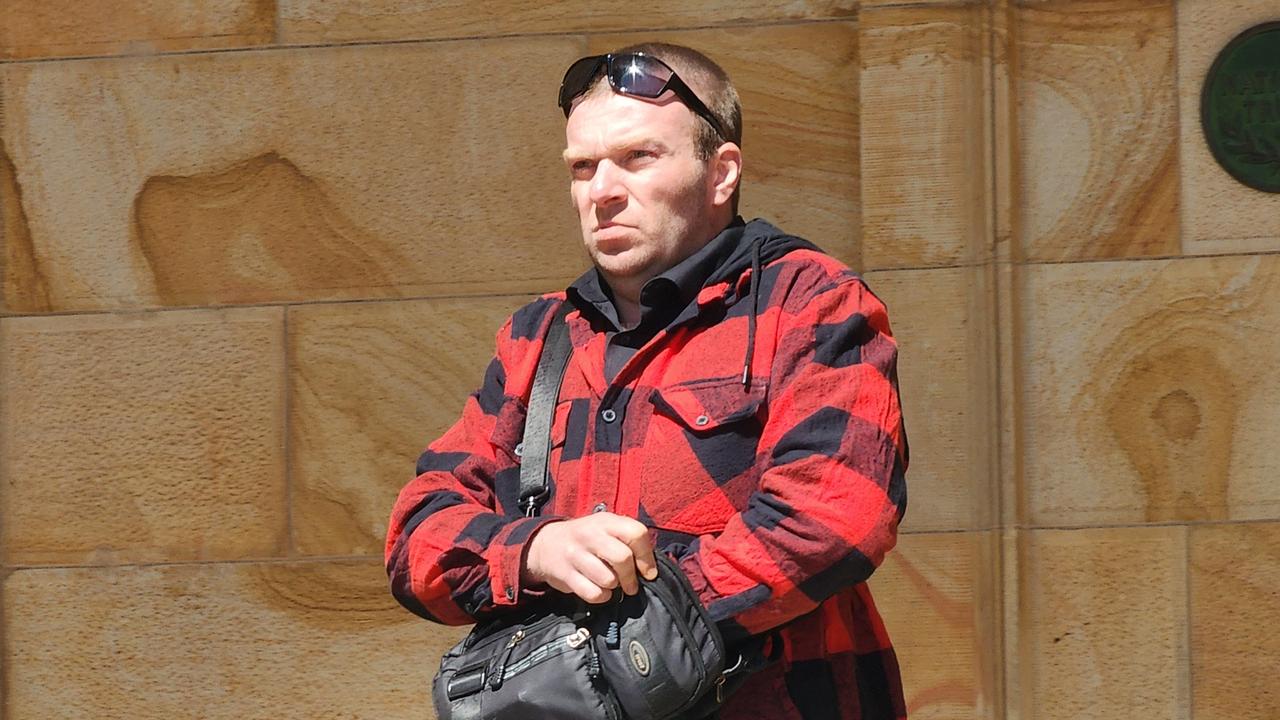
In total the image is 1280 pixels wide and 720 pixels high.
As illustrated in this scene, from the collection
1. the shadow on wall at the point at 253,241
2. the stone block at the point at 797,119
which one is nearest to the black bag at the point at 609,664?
the stone block at the point at 797,119

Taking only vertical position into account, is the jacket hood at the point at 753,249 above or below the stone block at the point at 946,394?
above

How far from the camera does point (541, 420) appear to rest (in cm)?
260

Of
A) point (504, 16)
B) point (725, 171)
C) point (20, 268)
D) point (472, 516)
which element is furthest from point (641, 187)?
point (20, 268)

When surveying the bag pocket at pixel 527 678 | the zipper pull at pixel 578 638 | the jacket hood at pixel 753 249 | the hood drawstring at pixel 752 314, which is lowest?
the bag pocket at pixel 527 678

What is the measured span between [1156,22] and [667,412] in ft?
6.94

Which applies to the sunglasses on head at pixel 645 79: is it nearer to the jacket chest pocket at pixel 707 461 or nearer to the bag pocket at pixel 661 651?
the jacket chest pocket at pixel 707 461

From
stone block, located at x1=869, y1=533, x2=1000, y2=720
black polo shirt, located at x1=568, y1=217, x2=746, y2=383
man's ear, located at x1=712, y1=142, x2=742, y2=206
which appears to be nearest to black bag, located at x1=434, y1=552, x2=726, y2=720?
black polo shirt, located at x1=568, y1=217, x2=746, y2=383

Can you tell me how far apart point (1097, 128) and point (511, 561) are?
221cm

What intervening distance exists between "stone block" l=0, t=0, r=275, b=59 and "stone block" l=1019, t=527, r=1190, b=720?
7.58ft

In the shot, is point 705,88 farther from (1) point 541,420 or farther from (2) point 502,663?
(2) point 502,663

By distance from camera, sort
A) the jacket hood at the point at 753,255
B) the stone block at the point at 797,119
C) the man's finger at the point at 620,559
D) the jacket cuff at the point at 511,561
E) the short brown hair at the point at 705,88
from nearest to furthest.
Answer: the man's finger at the point at 620,559 → the jacket cuff at the point at 511,561 → the jacket hood at the point at 753,255 → the short brown hair at the point at 705,88 → the stone block at the point at 797,119

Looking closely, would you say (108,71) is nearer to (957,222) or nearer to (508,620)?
(957,222)

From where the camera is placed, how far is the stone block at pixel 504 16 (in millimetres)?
4137

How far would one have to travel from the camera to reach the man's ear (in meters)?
2.63
